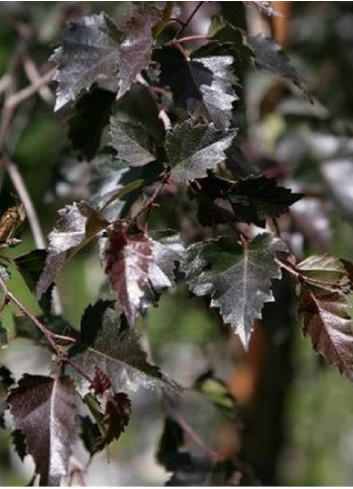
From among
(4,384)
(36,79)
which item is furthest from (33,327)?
(36,79)

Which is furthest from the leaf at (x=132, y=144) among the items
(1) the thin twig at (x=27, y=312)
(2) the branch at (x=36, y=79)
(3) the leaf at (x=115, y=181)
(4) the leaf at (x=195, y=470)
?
(2) the branch at (x=36, y=79)

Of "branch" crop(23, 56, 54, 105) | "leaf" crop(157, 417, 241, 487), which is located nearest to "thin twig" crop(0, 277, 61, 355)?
"leaf" crop(157, 417, 241, 487)

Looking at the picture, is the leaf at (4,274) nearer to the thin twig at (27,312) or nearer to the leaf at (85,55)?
the thin twig at (27,312)

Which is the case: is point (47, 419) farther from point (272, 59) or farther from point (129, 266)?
point (272, 59)

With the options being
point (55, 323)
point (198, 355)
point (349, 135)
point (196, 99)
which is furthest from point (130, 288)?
point (198, 355)

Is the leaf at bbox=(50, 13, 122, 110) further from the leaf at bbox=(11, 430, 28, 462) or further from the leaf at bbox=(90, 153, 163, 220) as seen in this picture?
the leaf at bbox=(11, 430, 28, 462)

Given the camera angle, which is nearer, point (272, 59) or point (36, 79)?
point (272, 59)

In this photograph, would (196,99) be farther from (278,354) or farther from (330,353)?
(278,354)
